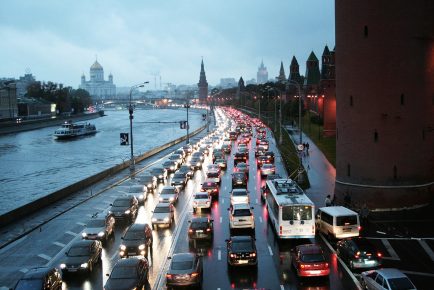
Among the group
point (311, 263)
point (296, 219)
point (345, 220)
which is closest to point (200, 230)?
point (296, 219)

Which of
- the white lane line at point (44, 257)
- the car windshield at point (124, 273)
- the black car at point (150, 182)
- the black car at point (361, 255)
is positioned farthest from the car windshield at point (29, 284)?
the black car at point (150, 182)

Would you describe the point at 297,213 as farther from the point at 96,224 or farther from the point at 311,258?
the point at 96,224

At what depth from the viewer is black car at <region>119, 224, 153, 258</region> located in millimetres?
27062

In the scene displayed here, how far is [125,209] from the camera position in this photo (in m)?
37.2

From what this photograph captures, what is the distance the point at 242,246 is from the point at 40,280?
8.53 m

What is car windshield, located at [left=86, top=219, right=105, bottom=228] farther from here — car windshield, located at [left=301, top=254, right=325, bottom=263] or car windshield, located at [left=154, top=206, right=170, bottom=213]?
car windshield, located at [left=301, top=254, right=325, bottom=263]

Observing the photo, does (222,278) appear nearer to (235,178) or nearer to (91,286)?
(91,286)

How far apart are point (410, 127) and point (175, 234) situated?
16380 mm

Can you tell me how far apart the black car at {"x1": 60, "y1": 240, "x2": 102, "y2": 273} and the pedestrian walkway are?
60.1 ft

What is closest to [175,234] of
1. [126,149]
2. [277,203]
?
[277,203]

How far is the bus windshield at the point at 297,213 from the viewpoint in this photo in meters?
28.2

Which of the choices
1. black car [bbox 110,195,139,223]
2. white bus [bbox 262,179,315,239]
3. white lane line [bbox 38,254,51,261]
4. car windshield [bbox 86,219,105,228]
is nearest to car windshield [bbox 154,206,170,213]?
black car [bbox 110,195,139,223]

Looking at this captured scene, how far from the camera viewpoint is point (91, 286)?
23.4 m

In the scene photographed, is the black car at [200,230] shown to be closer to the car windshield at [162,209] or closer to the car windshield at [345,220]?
the car windshield at [162,209]
